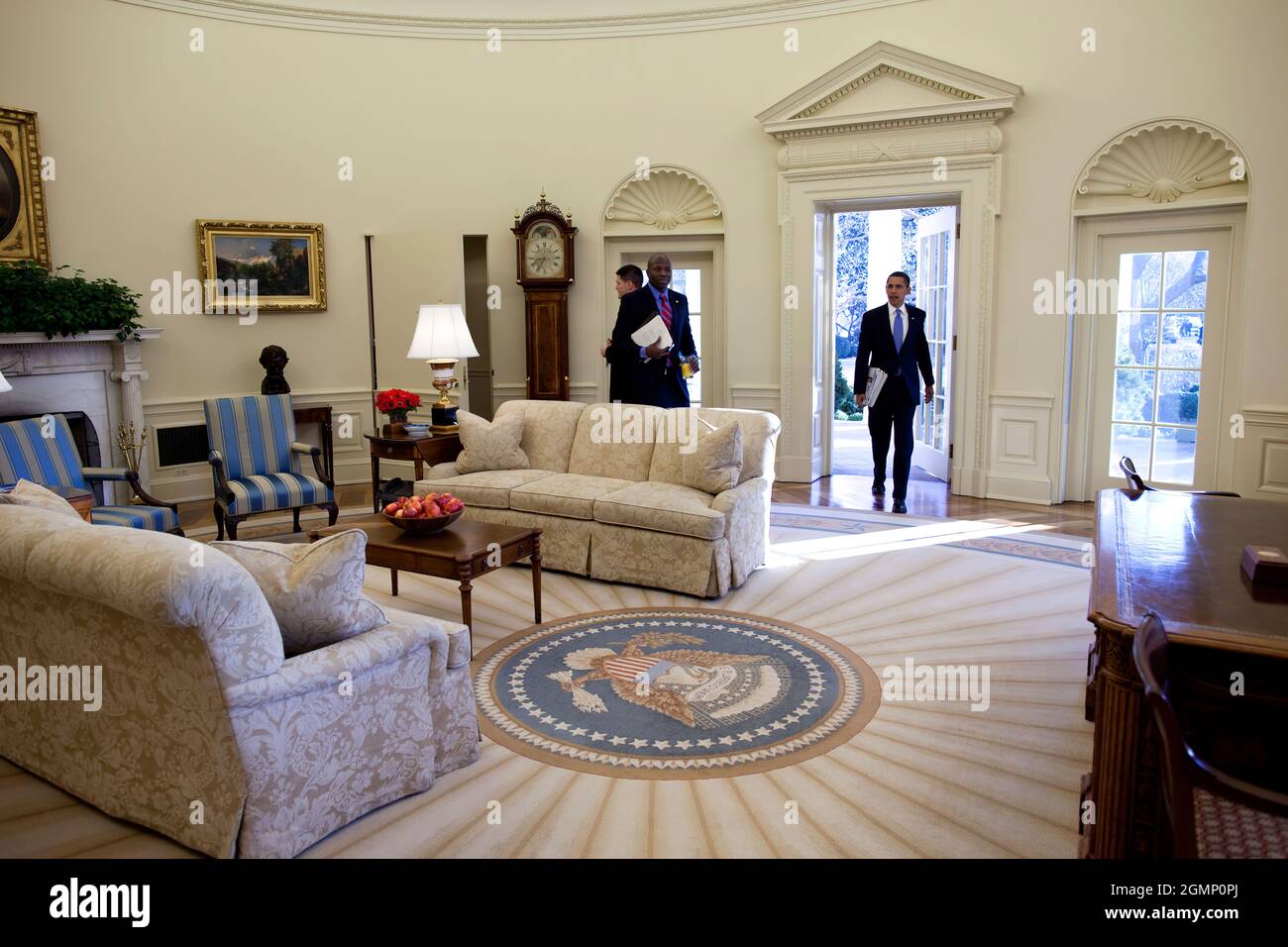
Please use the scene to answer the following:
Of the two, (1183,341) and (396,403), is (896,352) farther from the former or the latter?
(396,403)

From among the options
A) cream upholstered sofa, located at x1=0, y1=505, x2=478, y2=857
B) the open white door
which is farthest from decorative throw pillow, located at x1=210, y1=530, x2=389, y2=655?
the open white door

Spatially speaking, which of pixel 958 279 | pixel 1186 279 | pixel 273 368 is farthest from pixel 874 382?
pixel 273 368

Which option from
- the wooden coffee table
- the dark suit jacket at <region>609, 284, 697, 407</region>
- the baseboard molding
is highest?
the dark suit jacket at <region>609, 284, 697, 407</region>

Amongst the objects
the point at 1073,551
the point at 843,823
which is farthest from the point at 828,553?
the point at 843,823

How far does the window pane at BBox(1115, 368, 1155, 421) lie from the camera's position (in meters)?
7.01

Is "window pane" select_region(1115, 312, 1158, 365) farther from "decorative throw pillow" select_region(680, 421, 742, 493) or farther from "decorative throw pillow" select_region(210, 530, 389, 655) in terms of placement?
"decorative throw pillow" select_region(210, 530, 389, 655)

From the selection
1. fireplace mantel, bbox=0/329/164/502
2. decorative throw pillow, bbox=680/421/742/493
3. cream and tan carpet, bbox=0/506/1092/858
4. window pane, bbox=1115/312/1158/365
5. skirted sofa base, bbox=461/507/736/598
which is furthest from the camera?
window pane, bbox=1115/312/1158/365

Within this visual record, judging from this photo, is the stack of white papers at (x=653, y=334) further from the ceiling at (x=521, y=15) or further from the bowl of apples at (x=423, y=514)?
the ceiling at (x=521, y=15)

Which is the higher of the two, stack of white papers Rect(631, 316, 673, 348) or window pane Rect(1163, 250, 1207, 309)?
window pane Rect(1163, 250, 1207, 309)

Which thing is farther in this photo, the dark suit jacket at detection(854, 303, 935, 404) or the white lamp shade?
the dark suit jacket at detection(854, 303, 935, 404)

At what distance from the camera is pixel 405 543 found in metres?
4.37

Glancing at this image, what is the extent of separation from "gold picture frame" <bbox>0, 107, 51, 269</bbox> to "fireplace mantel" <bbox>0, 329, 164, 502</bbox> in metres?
0.69

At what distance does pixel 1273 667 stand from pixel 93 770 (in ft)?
10.5
